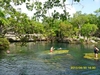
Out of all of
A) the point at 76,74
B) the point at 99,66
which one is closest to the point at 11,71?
the point at 76,74

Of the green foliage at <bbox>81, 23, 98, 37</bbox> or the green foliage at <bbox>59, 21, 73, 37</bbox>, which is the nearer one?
the green foliage at <bbox>81, 23, 98, 37</bbox>

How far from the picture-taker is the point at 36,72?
27469mm

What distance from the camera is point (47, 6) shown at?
8383 millimetres

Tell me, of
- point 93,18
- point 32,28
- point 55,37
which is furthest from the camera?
point 93,18

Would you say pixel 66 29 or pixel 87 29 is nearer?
pixel 87 29

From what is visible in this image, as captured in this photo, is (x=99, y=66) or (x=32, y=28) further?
(x=99, y=66)

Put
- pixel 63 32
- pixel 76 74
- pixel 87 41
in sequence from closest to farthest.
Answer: pixel 76 74, pixel 87 41, pixel 63 32

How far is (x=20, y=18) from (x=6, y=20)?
147 cm

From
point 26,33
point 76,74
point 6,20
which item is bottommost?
point 76,74

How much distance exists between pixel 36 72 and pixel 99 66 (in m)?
10.5

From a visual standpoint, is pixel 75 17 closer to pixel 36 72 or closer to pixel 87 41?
pixel 87 41

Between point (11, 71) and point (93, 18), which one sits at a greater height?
point (93, 18)

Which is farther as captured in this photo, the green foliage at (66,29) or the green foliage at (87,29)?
the green foliage at (66,29)

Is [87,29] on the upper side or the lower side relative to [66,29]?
lower
